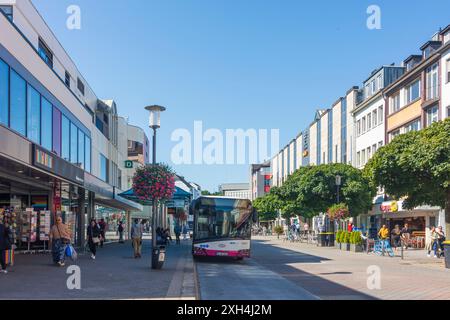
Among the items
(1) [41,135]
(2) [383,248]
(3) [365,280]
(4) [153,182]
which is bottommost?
(2) [383,248]

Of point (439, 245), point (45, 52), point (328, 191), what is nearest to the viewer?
point (45, 52)

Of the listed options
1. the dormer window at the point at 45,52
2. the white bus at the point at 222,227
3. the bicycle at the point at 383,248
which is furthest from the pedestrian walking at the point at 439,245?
the dormer window at the point at 45,52

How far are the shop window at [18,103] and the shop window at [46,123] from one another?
286 centimetres

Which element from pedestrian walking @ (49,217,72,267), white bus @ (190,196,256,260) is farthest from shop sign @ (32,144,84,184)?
white bus @ (190,196,256,260)

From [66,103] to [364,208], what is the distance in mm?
26599

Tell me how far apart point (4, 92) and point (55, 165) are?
14.7 feet

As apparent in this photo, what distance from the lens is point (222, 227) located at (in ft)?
82.4

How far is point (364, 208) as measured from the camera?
46125 mm

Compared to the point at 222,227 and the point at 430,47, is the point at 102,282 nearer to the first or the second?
the point at 222,227

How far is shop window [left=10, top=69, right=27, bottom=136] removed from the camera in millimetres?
18656

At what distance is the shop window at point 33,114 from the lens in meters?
20.9

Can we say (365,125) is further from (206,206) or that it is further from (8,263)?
(8,263)

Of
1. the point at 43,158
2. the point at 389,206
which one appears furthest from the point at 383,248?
the point at 43,158
